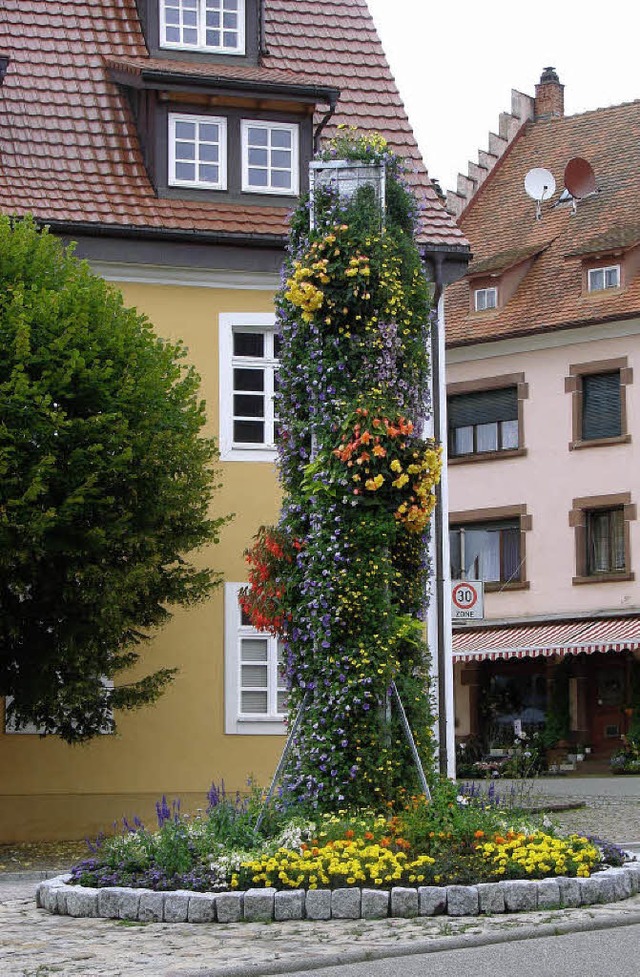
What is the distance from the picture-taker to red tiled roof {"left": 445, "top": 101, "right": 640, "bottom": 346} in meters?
42.2

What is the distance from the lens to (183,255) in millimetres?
24078

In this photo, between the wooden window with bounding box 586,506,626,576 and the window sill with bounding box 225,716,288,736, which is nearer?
the window sill with bounding box 225,716,288,736

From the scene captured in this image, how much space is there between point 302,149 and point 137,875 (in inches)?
543

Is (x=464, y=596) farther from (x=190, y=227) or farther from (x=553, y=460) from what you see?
(x=553, y=460)

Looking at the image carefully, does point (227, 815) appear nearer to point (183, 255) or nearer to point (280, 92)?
point (183, 255)

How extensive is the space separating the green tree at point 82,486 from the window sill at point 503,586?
73.7ft

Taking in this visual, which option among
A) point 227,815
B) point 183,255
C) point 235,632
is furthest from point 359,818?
point 183,255

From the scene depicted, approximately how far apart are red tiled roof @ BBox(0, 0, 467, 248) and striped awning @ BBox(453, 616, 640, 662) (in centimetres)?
1603

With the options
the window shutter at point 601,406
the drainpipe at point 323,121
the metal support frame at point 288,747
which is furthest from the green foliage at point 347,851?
the window shutter at point 601,406

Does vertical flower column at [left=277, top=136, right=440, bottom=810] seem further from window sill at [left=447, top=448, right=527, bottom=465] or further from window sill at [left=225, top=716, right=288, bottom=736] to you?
window sill at [left=447, top=448, right=527, bottom=465]

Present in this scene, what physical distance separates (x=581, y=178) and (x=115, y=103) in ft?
70.3

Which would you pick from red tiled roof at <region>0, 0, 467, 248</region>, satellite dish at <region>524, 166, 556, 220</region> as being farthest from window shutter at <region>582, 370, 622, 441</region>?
red tiled roof at <region>0, 0, 467, 248</region>

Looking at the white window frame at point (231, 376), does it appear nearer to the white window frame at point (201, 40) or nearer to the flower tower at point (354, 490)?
the white window frame at point (201, 40)

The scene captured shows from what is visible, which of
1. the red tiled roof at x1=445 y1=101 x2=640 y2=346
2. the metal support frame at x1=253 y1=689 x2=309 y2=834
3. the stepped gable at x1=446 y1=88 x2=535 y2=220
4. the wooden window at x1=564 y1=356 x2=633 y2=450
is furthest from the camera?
the stepped gable at x1=446 y1=88 x2=535 y2=220
